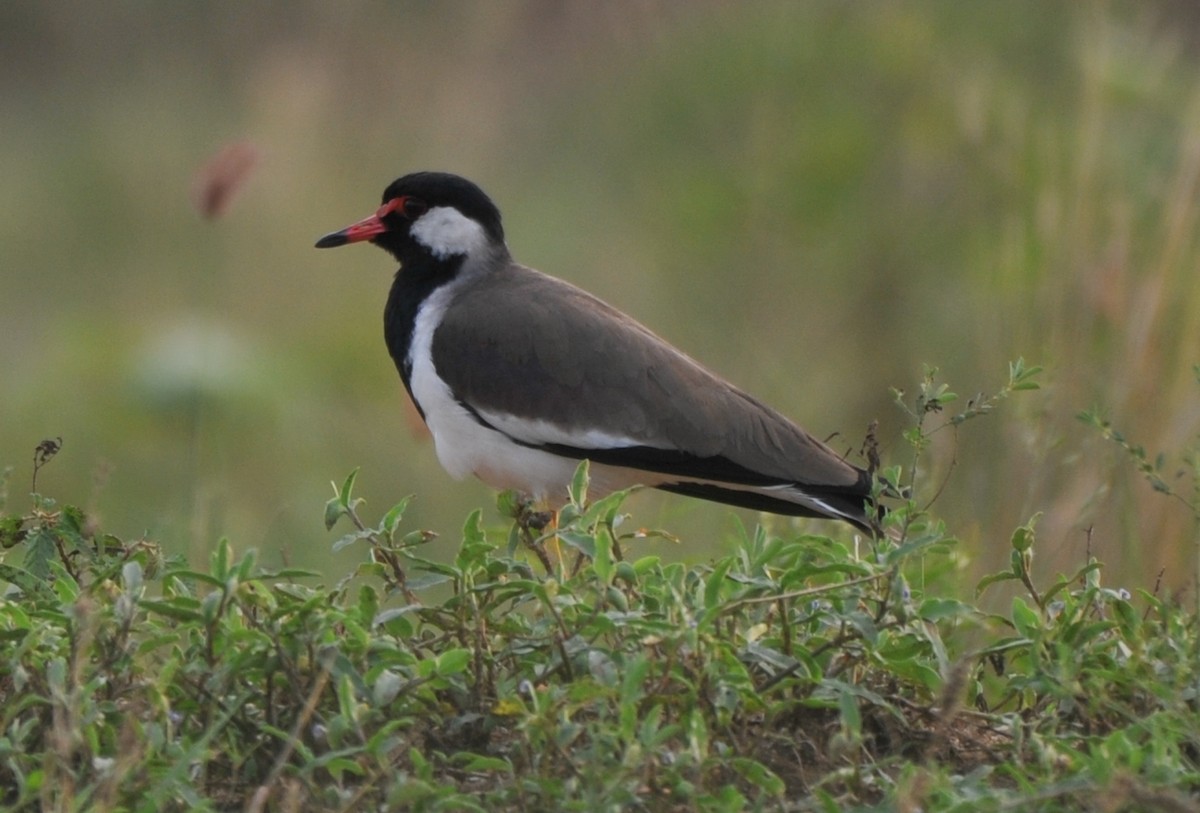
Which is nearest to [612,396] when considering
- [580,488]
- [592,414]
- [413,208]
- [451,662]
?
[592,414]

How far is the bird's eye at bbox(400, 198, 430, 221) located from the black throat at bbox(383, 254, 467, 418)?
12 cm

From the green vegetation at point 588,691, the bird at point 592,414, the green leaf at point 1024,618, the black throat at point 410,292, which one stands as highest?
the black throat at point 410,292

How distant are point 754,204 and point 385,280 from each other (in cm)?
170

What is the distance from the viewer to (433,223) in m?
4.66

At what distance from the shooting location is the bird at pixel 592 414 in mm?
4047

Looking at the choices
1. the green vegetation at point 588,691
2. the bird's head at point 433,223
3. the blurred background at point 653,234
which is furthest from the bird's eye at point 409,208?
the green vegetation at point 588,691

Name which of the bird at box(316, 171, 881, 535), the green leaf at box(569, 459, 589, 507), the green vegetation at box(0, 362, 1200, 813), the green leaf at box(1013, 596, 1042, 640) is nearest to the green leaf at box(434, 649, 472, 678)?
the green vegetation at box(0, 362, 1200, 813)

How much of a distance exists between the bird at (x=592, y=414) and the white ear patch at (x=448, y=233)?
0.23m

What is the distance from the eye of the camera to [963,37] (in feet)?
25.2

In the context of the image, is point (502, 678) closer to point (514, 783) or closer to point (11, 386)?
point (514, 783)

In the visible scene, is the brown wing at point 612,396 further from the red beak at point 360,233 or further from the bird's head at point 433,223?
the red beak at point 360,233

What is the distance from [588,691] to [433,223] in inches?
99.1

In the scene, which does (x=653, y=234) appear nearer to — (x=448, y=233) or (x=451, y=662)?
(x=448, y=233)

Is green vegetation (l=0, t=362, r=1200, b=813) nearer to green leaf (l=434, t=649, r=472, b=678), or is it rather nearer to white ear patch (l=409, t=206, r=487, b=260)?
green leaf (l=434, t=649, r=472, b=678)
